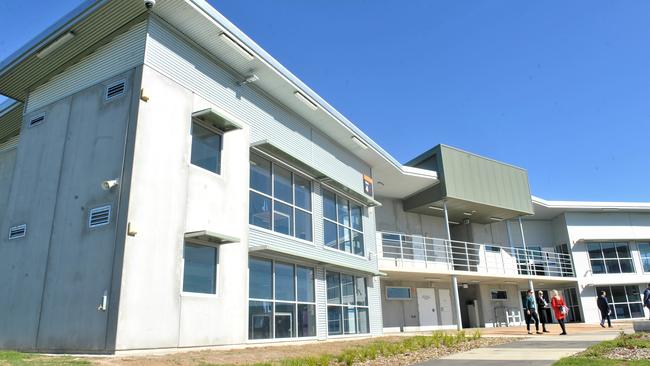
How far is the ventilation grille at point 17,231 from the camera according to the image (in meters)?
12.2

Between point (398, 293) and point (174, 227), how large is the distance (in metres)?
16.5

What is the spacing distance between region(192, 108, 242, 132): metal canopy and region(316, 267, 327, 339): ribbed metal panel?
5.88m

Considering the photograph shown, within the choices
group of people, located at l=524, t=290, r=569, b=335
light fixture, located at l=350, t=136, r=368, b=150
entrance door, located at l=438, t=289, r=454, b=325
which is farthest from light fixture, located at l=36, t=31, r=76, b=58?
entrance door, located at l=438, t=289, r=454, b=325

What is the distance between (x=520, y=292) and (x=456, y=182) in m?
11.8

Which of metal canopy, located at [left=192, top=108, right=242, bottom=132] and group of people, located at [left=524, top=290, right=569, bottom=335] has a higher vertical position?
metal canopy, located at [left=192, top=108, right=242, bottom=132]

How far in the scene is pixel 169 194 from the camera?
36.6 ft

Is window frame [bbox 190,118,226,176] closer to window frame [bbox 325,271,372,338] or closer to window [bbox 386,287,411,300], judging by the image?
window frame [bbox 325,271,372,338]

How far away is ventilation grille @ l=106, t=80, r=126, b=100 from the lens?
11.5 meters

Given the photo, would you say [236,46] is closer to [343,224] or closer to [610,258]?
[343,224]

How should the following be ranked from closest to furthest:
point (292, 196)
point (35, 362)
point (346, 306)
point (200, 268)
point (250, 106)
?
point (35, 362)
point (200, 268)
point (250, 106)
point (292, 196)
point (346, 306)

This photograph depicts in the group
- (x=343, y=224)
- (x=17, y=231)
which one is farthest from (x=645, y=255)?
(x=17, y=231)

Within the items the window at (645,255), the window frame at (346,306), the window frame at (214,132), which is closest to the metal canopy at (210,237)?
the window frame at (214,132)

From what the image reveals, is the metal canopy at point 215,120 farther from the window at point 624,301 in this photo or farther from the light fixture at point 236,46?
the window at point 624,301

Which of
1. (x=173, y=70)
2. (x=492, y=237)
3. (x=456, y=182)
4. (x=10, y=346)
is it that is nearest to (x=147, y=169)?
(x=173, y=70)
